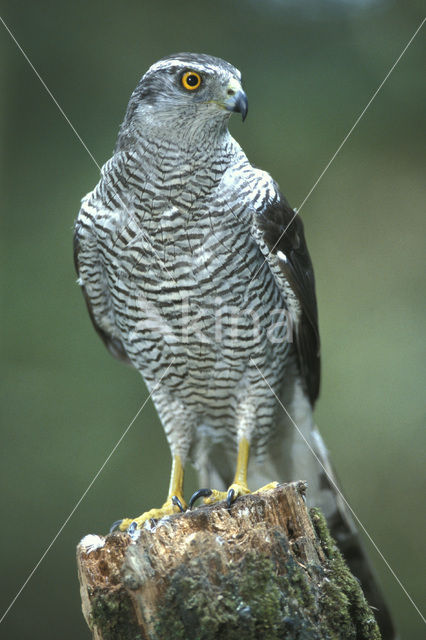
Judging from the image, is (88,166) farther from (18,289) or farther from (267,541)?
(267,541)

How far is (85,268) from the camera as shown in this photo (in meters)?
2.57

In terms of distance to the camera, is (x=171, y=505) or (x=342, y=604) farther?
(x=171, y=505)

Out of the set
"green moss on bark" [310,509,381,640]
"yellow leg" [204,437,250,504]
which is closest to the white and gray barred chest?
"yellow leg" [204,437,250,504]

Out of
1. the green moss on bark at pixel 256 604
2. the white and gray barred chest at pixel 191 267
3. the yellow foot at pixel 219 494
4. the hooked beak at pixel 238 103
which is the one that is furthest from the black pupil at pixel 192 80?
the green moss on bark at pixel 256 604

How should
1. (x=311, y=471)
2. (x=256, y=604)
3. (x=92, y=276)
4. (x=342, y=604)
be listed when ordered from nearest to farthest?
(x=256, y=604), (x=342, y=604), (x=92, y=276), (x=311, y=471)

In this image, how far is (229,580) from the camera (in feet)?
4.93

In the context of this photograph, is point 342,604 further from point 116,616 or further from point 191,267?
point 191,267

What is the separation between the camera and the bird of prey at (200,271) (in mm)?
2275

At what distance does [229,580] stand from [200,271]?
1.14 metres

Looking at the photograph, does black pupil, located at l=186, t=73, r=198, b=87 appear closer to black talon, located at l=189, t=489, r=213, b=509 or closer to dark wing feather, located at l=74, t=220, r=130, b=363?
dark wing feather, located at l=74, t=220, r=130, b=363

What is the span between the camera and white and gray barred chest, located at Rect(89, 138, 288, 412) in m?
2.28

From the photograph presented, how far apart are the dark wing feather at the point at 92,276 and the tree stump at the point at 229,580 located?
3.83ft

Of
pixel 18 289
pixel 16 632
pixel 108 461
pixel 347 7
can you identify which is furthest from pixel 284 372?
pixel 347 7
